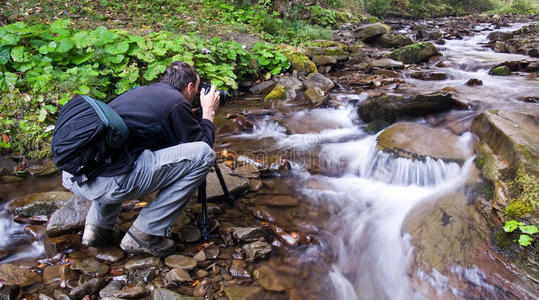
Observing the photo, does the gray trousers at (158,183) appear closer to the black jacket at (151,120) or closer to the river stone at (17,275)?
the black jacket at (151,120)

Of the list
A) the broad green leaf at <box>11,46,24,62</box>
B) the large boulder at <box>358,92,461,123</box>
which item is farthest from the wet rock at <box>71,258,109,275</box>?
the large boulder at <box>358,92,461,123</box>

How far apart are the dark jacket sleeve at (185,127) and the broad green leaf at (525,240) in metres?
2.82

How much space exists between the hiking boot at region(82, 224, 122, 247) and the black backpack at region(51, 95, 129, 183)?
811 mm

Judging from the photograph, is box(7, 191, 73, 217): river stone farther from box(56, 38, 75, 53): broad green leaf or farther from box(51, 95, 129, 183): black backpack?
box(56, 38, 75, 53): broad green leaf

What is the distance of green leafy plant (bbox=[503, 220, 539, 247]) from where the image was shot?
2.70m

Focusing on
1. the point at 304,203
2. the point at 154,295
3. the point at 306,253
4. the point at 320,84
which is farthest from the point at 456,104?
the point at 154,295

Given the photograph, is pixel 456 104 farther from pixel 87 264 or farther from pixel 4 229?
pixel 4 229

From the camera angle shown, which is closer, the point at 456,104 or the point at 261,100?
the point at 456,104

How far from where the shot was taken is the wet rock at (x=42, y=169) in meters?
4.30

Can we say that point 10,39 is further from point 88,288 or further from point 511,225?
point 511,225

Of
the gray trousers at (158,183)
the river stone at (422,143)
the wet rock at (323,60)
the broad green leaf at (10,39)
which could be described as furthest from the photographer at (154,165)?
the wet rock at (323,60)

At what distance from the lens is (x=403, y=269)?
9.68 feet

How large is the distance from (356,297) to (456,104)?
457cm

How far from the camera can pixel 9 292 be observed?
2238 millimetres
